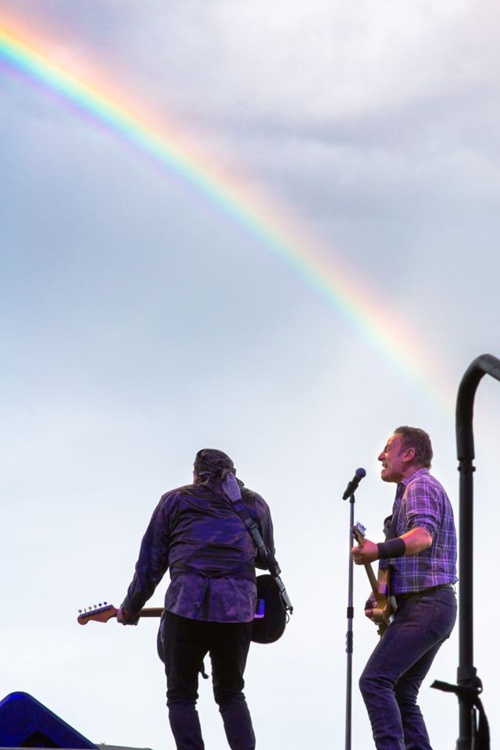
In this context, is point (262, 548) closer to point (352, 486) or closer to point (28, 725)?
point (352, 486)

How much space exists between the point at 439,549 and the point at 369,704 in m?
1.05

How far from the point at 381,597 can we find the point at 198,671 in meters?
1.30

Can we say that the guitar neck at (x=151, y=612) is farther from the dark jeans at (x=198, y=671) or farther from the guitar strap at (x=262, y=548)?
the guitar strap at (x=262, y=548)

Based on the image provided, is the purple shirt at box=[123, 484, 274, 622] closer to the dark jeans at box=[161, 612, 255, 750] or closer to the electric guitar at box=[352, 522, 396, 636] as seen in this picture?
the dark jeans at box=[161, 612, 255, 750]

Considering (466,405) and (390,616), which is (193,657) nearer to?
(390,616)

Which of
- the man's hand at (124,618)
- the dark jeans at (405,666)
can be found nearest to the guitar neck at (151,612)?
the man's hand at (124,618)

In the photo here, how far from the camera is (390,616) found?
7.26 metres

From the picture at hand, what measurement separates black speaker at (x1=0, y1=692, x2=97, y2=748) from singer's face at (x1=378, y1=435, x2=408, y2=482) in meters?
2.70

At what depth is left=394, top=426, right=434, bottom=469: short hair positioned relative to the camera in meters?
7.62

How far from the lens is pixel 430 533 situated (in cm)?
705

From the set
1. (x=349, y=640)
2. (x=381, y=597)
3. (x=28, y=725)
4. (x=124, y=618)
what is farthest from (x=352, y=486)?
(x=28, y=725)

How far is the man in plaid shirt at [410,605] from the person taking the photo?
6.80 m

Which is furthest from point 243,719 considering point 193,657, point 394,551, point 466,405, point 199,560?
point 466,405

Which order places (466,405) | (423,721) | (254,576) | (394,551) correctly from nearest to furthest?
(466,405), (394,551), (423,721), (254,576)
